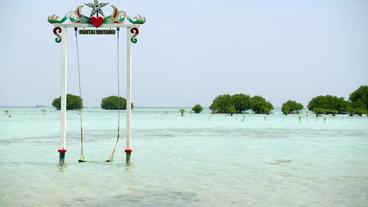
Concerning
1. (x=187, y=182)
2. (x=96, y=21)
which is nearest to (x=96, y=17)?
(x=96, y=21)

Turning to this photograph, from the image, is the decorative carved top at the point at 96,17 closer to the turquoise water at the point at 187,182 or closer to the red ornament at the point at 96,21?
Answer: the red ornament at the point at 96,21

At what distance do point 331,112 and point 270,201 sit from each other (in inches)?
7627

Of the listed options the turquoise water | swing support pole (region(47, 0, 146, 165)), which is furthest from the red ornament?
the turquoise water

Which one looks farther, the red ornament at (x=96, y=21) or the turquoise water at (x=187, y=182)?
the red ornament at (x=96, y=21)

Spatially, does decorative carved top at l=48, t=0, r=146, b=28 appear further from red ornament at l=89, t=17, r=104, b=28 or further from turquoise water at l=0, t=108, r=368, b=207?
turquoise water at l=0, t=108, r=368, b=207

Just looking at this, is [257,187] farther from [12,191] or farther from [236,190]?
[12,191]

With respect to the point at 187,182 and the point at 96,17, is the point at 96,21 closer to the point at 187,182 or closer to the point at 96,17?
the point at 96,17

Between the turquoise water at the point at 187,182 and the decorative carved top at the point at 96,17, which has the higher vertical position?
the decorative carved top at the point at 96,17

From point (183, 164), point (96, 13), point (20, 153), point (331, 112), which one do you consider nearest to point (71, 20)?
point (96, 13)

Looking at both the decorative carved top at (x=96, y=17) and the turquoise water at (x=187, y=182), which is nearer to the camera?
the turquoise water at (x=187, y=182)

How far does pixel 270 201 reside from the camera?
1296 centimetres

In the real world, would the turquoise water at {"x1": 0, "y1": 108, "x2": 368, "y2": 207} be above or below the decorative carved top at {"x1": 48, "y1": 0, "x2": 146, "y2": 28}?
below

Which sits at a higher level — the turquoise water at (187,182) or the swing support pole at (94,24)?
the swing support pole at (94,24)

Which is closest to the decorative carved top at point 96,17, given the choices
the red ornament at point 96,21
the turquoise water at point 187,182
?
the red ornament at point 96,21
